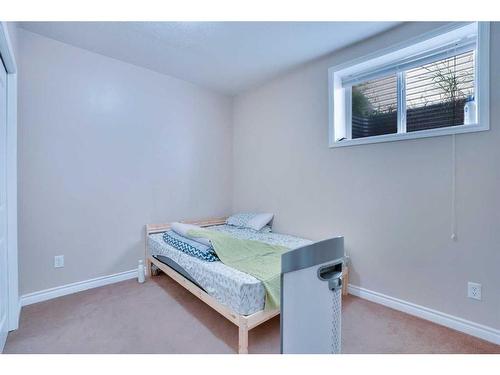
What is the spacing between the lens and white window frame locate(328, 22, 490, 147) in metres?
1.68

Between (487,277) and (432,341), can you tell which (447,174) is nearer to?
(487,277)

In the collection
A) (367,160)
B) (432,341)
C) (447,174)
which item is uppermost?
(367,160)

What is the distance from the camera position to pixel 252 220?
3141 millimetres

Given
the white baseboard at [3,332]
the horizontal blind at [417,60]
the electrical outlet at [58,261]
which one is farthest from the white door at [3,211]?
the horizontal blind at [417,60]

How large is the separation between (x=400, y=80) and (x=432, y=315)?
6.68 feet

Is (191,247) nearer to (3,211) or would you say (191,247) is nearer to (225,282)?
(225,282)

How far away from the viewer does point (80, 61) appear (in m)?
2.43

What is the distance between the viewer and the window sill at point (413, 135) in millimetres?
1736

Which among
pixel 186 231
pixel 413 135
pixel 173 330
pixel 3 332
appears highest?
pixel 413 135

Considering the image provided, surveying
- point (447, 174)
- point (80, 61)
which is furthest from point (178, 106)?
point (447, 174)

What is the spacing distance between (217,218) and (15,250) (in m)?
2.21

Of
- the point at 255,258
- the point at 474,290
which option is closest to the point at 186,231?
the point at 255,258

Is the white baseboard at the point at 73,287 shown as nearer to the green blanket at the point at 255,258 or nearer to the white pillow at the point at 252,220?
the green blanket at the point at 255,258

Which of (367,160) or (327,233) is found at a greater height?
(367,160)
